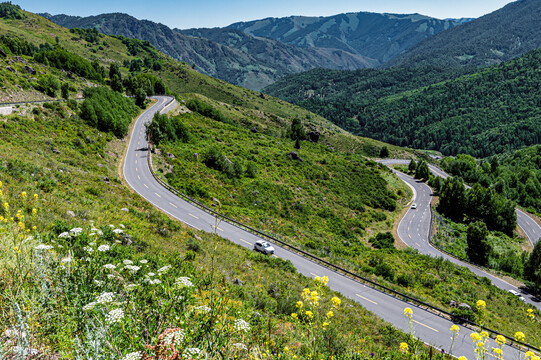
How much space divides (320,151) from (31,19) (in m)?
211

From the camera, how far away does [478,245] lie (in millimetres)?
51938

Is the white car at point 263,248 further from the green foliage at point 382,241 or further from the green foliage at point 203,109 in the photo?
the green foliage at point 203,109

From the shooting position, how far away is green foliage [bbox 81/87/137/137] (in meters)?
46.3

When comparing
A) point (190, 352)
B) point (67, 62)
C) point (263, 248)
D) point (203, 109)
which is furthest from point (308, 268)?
point (67, 62)

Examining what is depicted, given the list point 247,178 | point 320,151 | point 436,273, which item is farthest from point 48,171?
point 320,151

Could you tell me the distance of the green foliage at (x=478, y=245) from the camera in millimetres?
51375

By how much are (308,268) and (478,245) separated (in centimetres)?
A: 4370

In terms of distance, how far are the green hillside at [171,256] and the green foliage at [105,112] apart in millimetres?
297

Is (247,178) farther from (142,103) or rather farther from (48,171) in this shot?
(142,103)

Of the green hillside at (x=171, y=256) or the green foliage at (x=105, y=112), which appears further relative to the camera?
the green foliage at (x=105, y=112)

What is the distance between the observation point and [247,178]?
168 ft

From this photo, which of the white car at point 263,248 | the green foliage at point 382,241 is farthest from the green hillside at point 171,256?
the white car at point 263,248

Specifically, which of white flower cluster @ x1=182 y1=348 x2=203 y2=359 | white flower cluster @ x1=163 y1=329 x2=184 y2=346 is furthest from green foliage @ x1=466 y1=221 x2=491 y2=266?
white flower cluster @ x1=163 y1=329 x2=184 y2=346

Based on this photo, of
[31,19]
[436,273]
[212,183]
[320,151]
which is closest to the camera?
[436,273]
